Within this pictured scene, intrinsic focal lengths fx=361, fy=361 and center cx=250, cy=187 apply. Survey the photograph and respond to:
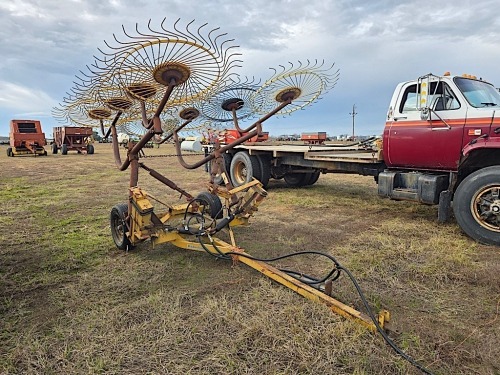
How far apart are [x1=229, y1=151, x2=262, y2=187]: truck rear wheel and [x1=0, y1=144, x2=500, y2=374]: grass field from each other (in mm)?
2910

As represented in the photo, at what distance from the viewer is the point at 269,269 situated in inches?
120

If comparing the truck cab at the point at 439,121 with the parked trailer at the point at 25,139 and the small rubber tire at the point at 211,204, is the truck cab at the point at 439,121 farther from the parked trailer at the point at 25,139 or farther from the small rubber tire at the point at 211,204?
the parked trailer at the point at 25,139

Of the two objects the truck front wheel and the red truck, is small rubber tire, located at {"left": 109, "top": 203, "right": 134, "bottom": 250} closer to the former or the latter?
the red truck

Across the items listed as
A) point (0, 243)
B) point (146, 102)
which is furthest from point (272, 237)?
point (0, 243)

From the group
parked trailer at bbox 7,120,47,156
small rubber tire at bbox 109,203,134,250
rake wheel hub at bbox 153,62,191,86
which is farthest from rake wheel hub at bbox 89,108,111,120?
parked trailer at bbox 7,120,47,156

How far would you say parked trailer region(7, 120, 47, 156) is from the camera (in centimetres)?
2045

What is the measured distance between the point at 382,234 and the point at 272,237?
57.0 inches

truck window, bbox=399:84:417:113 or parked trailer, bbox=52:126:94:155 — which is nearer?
truck window, bbox=399:84:417:113

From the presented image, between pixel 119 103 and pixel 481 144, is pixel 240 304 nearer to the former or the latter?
pixel 119 103

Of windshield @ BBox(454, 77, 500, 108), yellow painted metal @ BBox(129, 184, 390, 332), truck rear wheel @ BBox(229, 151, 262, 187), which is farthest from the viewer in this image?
truck rear wheel @ BBox(229, 151, 262, 187)

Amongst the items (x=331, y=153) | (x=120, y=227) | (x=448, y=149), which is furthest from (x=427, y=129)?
(x=120, y=227)

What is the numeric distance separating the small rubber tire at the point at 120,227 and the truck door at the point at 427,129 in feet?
13.0

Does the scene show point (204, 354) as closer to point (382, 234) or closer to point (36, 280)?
point (36, 280)

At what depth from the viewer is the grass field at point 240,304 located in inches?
85.2
